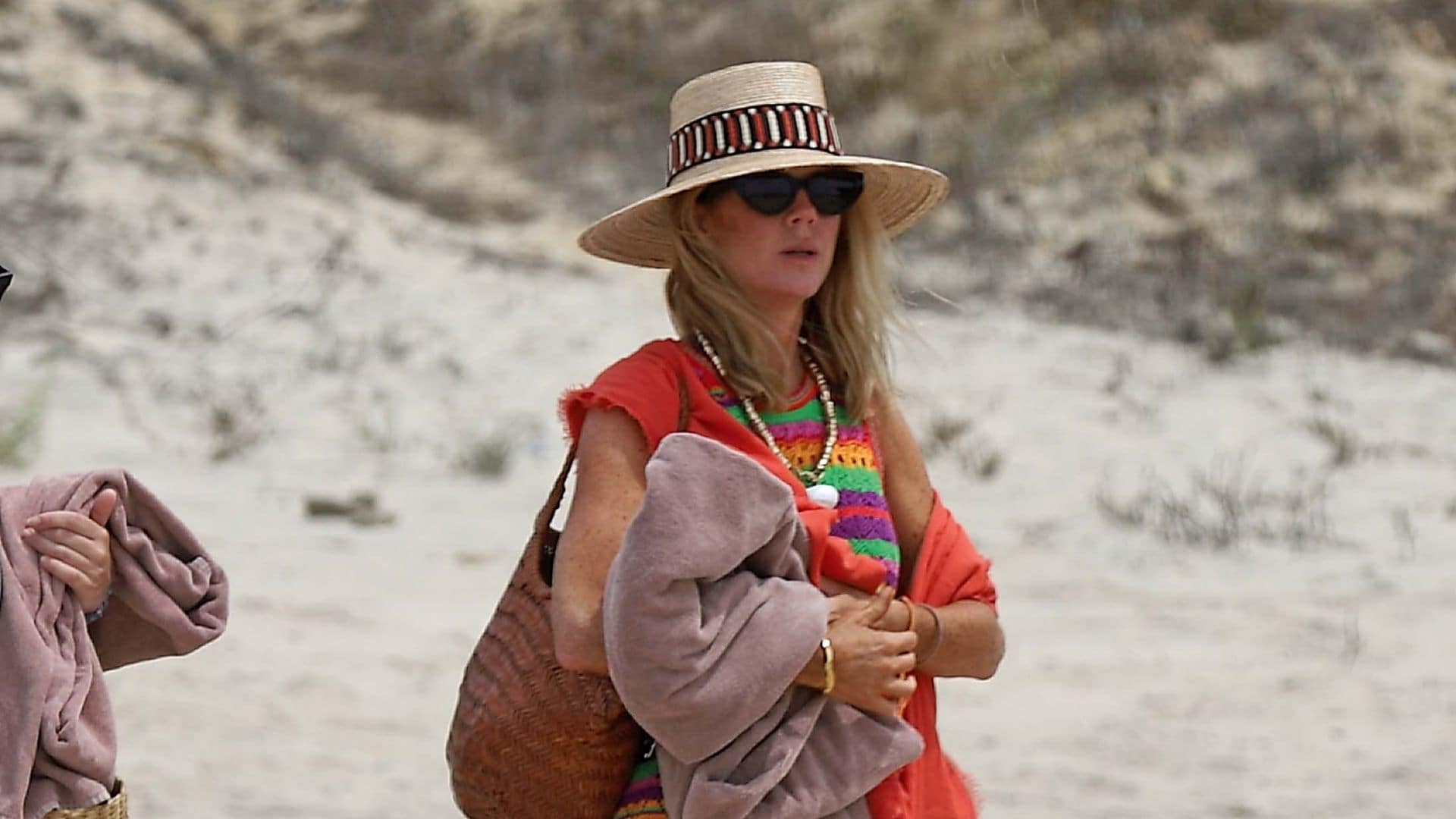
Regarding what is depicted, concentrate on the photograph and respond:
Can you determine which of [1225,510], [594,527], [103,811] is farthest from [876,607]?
[1225,510]

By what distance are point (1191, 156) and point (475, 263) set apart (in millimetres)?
4596

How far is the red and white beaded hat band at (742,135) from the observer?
2506 millimetres

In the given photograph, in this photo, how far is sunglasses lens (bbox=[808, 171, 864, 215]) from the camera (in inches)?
99.4

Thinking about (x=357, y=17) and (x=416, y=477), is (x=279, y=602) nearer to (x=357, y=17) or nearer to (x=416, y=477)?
(x=416, y=477)

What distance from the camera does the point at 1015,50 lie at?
1398cm

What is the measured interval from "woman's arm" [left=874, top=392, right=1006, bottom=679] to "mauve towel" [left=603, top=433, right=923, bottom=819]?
24cm

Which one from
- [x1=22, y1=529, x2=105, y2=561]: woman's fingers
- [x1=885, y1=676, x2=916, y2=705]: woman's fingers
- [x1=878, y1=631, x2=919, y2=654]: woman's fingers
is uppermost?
[x1=22, y1=529, x2=105, y2=561]: woman's fingers

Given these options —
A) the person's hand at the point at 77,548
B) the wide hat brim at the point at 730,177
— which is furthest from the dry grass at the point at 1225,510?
the person's hand at the point at 77,548

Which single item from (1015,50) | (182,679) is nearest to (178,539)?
(182,679)

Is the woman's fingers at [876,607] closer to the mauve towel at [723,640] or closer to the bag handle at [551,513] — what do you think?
the mauve towel at [723,640]

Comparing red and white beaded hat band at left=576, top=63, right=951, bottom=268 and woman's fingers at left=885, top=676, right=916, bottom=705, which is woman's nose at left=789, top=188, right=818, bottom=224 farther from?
woman's fingers at left=885, top=676, right=916, bottom=705

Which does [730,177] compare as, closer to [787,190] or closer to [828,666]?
[787,190]

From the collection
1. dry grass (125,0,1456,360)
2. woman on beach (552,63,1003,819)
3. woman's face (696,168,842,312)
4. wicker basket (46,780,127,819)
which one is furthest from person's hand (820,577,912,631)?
dry grass (125,0,1456,360)

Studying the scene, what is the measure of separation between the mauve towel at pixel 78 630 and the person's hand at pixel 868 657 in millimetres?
796
